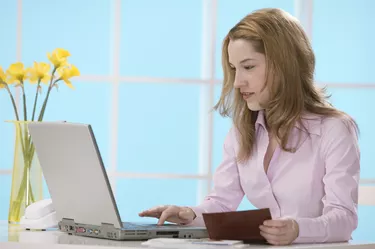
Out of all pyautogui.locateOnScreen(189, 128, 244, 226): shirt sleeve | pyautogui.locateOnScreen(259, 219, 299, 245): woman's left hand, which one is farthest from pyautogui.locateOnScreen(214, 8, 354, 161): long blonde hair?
pyautogui.locateOnScreen(259, 219, 299, 245): woman's left hand

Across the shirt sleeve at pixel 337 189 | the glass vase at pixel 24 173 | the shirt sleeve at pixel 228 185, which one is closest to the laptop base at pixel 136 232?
the shirt sleeve at pixel 337 189

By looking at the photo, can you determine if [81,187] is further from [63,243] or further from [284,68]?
[284,68]

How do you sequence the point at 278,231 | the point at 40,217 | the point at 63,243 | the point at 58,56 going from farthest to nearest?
the point at 58,56, the point at 40,217, the point at 278,231, the point at 63,243

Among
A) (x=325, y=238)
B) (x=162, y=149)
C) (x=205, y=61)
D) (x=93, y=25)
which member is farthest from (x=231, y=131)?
(x=162, y=149)

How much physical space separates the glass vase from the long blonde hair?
0.65 m

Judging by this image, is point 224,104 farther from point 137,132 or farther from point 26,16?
point 137,132

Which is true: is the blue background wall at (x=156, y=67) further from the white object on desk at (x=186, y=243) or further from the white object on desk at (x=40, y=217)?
the white object on desk at (x=186, y=243)

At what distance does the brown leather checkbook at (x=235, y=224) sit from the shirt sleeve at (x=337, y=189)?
13 centimetres

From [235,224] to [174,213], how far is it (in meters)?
0.43

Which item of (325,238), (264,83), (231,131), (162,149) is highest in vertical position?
(264,83)

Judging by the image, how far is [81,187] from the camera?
2156mm

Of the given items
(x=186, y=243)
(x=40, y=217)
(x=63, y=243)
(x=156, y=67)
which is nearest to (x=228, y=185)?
(x=40, y=217)

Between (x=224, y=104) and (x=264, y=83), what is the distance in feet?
0.67

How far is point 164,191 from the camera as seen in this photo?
8.54 metres
